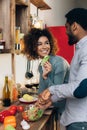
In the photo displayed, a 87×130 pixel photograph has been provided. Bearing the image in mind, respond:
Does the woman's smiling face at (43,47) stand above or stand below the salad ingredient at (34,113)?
above

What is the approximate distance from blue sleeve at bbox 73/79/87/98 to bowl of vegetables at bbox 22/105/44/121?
1.27ft

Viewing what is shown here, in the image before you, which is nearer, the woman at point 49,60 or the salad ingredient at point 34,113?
the salad ingredient at point 34,113

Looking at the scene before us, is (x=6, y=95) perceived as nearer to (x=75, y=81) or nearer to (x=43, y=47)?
(x=43, y=47)

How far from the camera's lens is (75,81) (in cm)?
139

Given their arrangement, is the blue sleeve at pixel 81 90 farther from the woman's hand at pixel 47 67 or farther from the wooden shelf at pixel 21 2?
the wooden shelf at pixel 21 2

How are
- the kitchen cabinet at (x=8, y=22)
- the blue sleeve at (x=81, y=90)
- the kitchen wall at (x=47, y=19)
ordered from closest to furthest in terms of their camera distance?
the blue sleeve at (x=81, y=90) < the kitchen cabinet at (x=8, y=22) < the kitchen wall at (x=47, y=19)

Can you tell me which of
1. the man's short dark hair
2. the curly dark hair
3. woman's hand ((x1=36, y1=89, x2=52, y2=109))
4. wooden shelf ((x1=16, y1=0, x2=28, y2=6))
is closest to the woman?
the curly dark hair

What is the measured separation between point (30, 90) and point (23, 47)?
22.1 inches

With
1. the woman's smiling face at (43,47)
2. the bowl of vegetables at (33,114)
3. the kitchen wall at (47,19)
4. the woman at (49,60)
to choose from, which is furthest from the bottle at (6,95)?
the bowl of vegetables at (33,114)

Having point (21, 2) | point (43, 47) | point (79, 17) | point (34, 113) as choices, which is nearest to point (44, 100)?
point (34, 113)

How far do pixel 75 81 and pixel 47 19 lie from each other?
10.1 feet

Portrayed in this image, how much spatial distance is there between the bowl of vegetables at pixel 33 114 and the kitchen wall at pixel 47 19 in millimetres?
857

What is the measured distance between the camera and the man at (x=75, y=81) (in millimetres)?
1384

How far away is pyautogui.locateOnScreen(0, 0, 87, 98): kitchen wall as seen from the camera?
2.58 m
